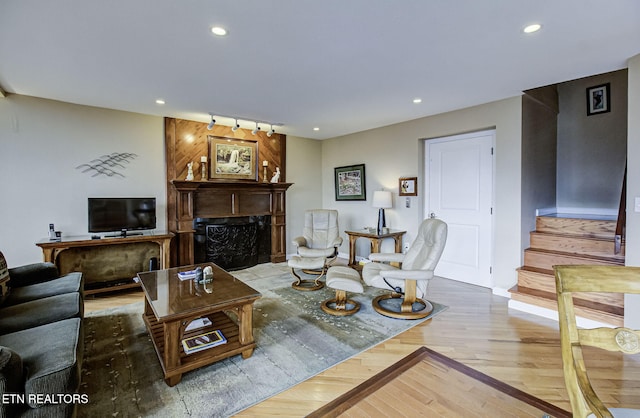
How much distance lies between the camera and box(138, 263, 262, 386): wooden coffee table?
2049 millimetres

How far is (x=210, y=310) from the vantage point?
2.22 m

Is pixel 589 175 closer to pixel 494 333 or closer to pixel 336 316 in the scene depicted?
pixel 494 333

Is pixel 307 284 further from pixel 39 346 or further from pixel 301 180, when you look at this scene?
pixel 39 346

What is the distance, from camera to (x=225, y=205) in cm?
514

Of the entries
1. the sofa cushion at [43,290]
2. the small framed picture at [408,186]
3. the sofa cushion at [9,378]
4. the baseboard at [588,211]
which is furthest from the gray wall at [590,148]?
the sofa cushion at [43,290]

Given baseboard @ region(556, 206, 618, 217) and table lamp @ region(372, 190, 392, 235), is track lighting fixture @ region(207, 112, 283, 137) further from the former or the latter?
baseboard @ region(556, 206, 618, 217)

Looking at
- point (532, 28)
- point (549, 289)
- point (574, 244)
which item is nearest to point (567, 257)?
point (574, 244)

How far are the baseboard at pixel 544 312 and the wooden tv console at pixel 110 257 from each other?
4486 mm

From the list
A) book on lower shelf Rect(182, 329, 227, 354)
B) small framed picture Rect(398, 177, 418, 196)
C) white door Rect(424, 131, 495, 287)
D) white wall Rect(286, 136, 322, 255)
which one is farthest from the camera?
white wall Rect(286, 136, 322, 255)

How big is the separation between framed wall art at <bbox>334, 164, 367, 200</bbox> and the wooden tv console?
10.9ft

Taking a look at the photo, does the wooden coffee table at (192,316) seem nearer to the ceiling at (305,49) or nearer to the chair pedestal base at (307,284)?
the chair pedestal base at (307,284)

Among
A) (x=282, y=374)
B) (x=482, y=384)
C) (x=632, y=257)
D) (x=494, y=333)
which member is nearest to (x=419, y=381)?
(x=482, y=384)

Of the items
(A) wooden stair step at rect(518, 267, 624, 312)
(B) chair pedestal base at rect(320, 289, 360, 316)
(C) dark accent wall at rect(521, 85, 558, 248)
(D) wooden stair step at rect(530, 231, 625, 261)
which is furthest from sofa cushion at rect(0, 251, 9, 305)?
(D) wooden stair step at rect(530, 231, 625, 261)

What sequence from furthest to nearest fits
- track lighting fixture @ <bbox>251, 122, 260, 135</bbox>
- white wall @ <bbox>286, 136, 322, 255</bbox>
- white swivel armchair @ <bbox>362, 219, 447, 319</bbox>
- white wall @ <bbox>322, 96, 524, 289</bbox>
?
white wall @ <bbox>286, 136, 322, 255</bbox> < track lighting fixture @ <bbox>251, 122, 260, 135</bbox> < white wall @ <bbox>322, 96, 524, 289</bbox> < white swivel armchair @ <bbox>362, 219, 447, 319</bbox>
